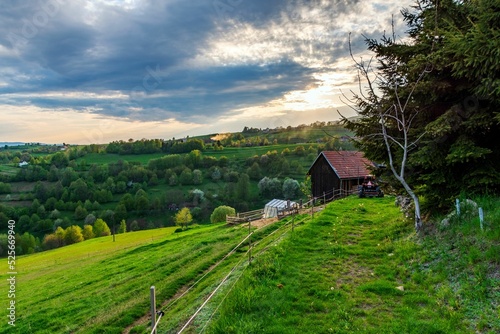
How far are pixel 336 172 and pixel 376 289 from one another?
27.8 metres

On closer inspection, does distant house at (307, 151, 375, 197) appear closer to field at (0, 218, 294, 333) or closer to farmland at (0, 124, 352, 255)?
field at (0, 218, 294, 333)

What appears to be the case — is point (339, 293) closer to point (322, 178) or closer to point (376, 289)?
point (376, 289)

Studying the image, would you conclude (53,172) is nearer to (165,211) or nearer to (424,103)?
(165,211)

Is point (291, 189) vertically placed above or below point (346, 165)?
below

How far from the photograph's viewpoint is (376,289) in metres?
7.60

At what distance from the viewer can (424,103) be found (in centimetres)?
1120

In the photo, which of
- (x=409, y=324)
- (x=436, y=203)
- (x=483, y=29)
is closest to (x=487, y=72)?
(x=483, y=29)

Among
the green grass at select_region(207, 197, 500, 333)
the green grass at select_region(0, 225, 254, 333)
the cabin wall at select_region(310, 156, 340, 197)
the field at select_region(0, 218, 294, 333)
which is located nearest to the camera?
the green grass at select_region(207, 197, 500, 333)

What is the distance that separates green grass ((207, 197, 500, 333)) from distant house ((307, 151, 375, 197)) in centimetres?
2401

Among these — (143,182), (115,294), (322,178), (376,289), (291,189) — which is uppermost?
(376,289)

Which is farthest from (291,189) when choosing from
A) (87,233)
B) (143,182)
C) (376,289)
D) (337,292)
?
(337,292)

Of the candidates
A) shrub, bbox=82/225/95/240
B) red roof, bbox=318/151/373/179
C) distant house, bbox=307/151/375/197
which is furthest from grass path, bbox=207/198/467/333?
shrub, bbox=82/225/95/240

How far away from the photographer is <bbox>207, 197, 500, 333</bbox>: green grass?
6020 millimetres

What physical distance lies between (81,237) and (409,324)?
8205 centimetres
